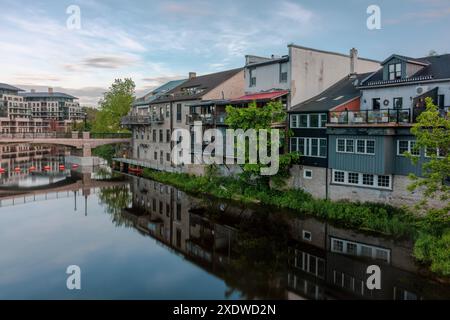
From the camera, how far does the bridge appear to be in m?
56.6

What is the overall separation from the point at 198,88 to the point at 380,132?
1118 inches

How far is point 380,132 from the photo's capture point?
25.2 m

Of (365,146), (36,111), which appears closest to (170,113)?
(365,146)

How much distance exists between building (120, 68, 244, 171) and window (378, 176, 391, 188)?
67.0 feet

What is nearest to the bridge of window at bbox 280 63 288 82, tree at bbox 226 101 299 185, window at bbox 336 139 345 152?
tree at bbox 226 101 299 185

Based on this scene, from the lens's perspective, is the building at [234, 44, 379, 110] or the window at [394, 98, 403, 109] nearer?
the window at [394, 98, 403, 109]

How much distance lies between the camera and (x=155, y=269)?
19.5 meters

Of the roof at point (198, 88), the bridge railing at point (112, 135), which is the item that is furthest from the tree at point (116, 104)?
the roof at point (198, 88)

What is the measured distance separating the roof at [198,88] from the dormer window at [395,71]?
73.1 ft

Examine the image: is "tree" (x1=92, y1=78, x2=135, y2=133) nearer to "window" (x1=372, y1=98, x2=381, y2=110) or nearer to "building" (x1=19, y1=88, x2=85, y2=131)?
"window" (x1=372, y1=98, x2=381, y2=110)

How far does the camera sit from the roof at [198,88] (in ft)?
152

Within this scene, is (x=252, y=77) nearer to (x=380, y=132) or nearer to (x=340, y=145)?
(x=340, y=145)

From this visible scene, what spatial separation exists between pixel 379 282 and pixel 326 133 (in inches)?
557
